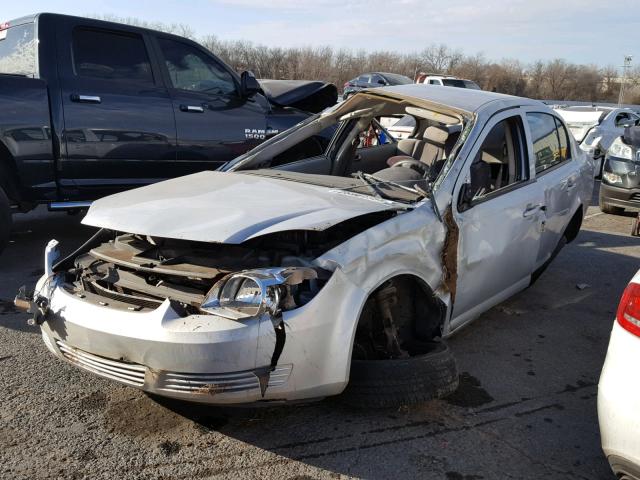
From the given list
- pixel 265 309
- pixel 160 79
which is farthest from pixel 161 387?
pixel 160 79

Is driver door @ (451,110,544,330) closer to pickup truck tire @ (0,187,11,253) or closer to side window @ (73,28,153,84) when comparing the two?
side window @ (73,28,153,84)

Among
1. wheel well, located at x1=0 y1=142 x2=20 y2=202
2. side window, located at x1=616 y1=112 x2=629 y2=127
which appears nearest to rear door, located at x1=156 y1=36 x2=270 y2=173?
wheel well, located at x1=0 y1=142 x2=20 y2=202

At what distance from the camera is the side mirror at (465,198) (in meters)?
3.59

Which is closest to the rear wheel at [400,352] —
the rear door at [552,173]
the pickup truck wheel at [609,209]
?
the rear door at [552,173]

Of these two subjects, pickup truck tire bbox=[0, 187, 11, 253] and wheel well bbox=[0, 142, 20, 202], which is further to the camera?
wheel well bbox=[0, 142, 20, 202]

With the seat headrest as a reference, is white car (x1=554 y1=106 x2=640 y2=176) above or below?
below

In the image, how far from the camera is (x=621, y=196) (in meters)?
8.78

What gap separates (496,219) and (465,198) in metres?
0.38

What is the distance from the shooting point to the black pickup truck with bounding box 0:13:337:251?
5.40 m

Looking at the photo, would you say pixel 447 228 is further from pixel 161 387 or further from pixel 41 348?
pixel 41 348

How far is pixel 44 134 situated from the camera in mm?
5426

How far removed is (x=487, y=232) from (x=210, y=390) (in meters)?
2.06

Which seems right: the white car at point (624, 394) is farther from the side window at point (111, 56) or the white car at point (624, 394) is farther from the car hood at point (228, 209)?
the side window at point (111, 56)

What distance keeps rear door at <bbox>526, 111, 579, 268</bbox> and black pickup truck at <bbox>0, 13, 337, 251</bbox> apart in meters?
3.20
